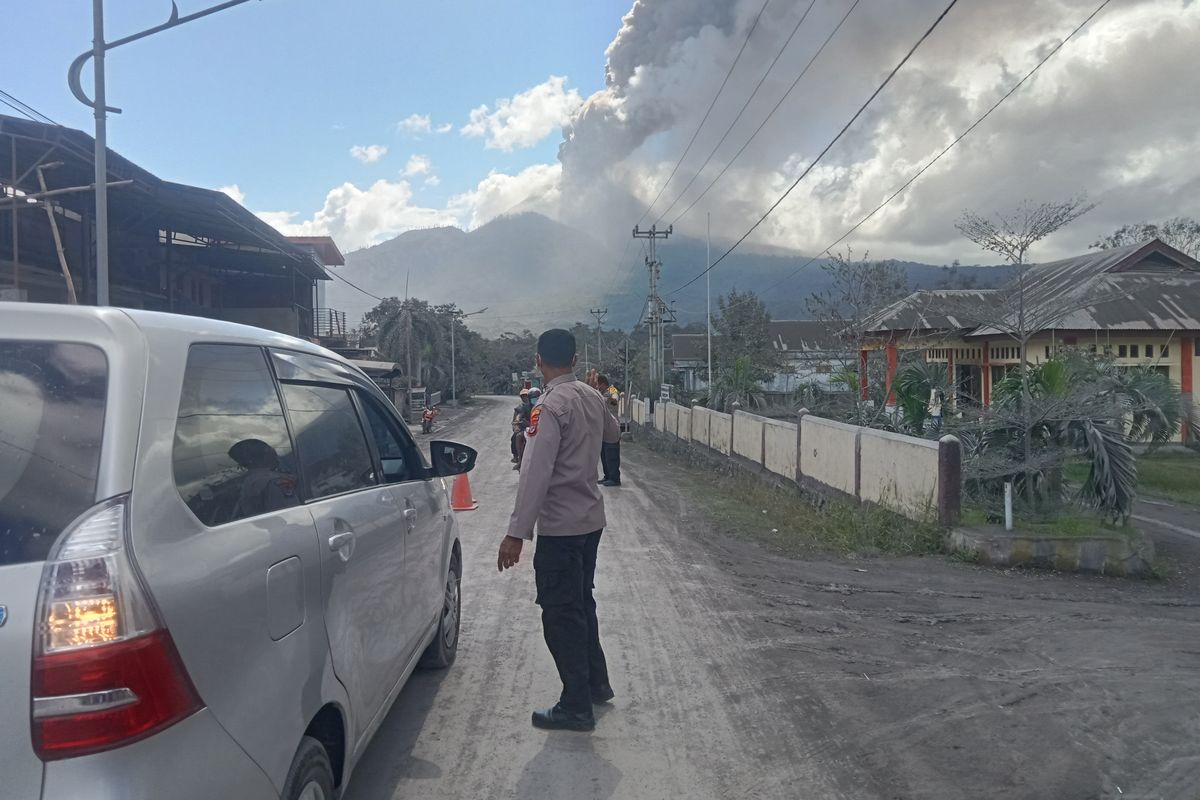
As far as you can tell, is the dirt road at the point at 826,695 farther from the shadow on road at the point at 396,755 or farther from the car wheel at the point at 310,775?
the car wheel at the point at 310,775

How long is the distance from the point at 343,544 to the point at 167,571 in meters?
1.07

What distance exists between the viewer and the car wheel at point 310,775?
2.54 metres

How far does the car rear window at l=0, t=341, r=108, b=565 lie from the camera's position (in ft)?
6.43

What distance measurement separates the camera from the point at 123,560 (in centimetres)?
196

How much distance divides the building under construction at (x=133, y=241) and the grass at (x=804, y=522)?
8990 millimetres

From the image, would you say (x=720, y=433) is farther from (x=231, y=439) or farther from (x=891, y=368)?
(x=231, y=439)

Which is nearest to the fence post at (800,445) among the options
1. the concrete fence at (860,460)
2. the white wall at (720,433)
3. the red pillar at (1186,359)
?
the concrete fence at (860,460)

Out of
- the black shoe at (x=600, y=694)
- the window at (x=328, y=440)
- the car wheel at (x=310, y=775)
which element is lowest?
the black shoe at (x=600, y=694)

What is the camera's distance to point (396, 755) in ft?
13.4

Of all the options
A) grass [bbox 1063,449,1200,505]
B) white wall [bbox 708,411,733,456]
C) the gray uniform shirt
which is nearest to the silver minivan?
the gray uniform shirt

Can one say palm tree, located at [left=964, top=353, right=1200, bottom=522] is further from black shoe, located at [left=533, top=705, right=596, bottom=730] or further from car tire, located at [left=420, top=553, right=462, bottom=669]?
black shoe, located at [left=533, top=705, right=596, bottom=730]

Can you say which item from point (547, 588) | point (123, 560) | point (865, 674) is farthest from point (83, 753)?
point (865, 674)

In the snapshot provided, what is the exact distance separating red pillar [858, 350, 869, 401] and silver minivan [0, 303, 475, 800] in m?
11.8

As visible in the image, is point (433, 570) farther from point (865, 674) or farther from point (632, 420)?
point (632, 420)
